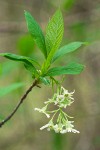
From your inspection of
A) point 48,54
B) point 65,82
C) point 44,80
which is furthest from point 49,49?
point 65,82

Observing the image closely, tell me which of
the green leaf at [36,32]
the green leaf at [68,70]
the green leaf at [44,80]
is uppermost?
the green leaf at [36,32]

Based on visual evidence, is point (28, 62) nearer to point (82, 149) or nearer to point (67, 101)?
point (67, 101)

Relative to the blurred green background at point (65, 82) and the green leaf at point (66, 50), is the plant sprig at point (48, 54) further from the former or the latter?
the blurred green background at point (65, 82)

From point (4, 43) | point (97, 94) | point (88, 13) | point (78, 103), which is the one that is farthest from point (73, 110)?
point (4, 43)

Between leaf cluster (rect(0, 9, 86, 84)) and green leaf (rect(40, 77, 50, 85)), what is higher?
leaf cluster (rect(0, 9, 86, 84))

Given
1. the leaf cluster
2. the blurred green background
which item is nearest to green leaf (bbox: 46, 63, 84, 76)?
the leaf cluster

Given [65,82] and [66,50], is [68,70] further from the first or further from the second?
[65,82]

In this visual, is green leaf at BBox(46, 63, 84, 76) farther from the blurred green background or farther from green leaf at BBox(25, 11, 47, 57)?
the blurred green background

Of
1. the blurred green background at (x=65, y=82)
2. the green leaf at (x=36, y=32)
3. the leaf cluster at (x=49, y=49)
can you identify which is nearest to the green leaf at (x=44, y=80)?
the leaf cluster at (x=49, y=49)
